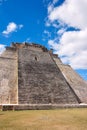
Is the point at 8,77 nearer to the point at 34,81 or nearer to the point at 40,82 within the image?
the point at 34,81

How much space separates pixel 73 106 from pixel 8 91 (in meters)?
6.16

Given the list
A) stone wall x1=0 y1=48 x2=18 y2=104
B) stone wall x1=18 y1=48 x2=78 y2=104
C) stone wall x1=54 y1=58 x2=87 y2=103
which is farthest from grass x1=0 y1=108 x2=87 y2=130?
stone wall x1=54 y1=58 x2=87 y2=103

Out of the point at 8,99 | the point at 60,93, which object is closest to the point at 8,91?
the point at 8,99

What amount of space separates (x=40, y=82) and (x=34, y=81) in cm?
65

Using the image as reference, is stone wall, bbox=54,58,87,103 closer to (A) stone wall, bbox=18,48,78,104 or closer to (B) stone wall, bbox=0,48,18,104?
(A) stone wall, bbox=18,48,78,104

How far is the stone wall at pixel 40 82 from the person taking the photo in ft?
60.3

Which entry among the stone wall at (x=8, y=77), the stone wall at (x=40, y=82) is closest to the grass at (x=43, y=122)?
the stone wall at (x=40, y=82)

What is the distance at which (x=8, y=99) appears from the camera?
1748 centimetres

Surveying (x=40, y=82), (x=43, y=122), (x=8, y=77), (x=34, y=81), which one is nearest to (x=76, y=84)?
(x=40, y=82)

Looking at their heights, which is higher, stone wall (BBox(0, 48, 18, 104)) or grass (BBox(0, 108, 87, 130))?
stone wall (BBox(0, 48, 18, 104))

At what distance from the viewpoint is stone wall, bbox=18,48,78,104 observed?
1839 centimetres

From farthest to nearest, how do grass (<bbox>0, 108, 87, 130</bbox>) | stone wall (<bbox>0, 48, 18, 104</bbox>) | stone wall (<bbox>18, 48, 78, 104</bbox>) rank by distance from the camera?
stone wall (<bbox>18, 48, 78, 104</bbox>), stone wall (<bbox>0, 48, 18, 104</bbox>), grass (<bbox>0, 108, 87, 130</bbox>)

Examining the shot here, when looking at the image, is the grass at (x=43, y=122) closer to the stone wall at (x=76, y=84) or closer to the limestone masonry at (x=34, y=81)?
the limestone masonry at (x=34, y=81)

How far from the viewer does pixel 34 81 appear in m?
20.4
